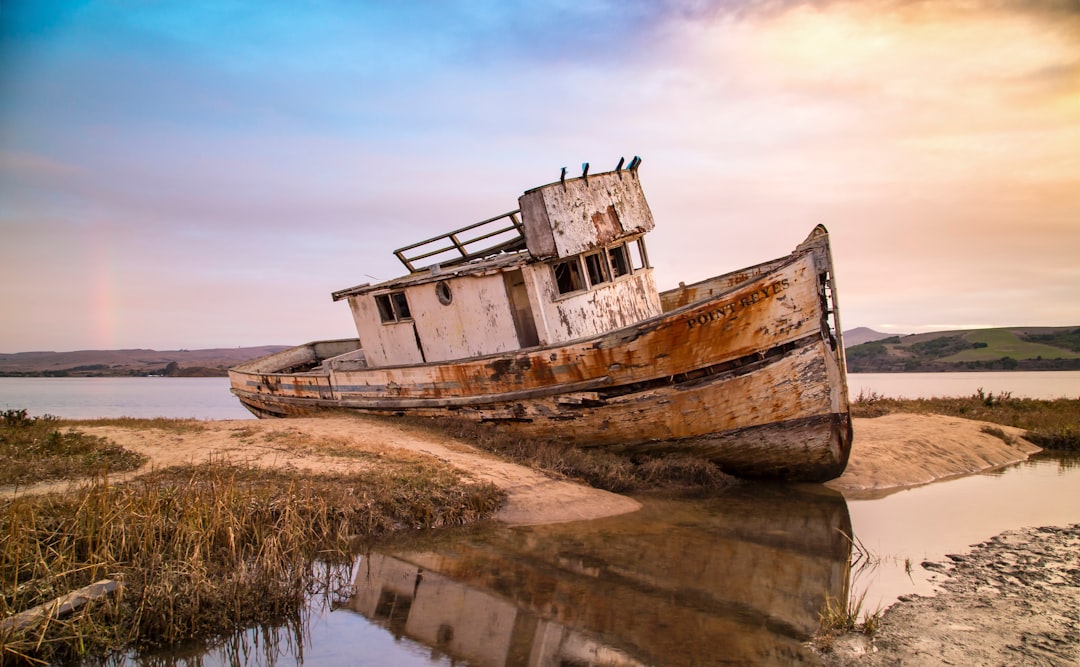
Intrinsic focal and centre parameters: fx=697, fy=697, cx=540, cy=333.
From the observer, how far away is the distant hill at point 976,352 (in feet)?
122

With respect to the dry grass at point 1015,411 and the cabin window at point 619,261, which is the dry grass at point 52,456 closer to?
the cabin window at point 619,261

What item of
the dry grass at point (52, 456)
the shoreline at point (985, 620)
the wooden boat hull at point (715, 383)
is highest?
the dry grass at point (52, 456)

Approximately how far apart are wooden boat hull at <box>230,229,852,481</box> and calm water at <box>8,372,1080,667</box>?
112 centimetres

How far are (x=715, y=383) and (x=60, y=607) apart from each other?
7580mm

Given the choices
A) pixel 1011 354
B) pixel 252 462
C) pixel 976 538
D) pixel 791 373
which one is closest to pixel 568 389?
pixel 791 373

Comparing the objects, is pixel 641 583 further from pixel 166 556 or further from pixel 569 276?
pixel 569 276

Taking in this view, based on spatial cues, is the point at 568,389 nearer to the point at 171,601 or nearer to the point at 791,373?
the point at 791,373

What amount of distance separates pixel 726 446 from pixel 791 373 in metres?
1.42

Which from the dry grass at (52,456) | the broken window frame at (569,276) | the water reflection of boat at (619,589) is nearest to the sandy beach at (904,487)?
the dry grass at (52,456)

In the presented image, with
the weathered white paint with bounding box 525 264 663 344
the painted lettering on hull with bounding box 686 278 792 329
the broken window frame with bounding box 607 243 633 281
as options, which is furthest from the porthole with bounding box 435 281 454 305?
the painted lettering on hull with bounding box 686 278 792 329

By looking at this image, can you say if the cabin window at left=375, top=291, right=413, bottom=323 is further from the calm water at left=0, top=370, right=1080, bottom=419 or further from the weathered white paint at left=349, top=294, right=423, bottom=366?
the calm water at left=0, top=370, right=1080, bottom=419

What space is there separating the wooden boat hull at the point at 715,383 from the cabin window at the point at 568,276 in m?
1.80

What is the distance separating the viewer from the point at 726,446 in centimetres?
995

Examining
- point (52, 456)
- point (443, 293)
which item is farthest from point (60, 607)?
point (443, 293)
